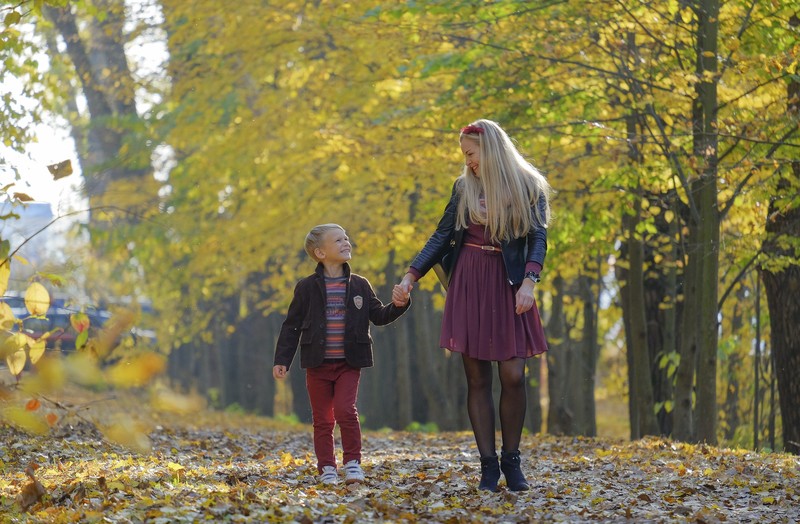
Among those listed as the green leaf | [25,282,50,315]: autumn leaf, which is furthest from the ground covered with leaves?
the green leaf

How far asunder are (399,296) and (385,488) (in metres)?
1.19

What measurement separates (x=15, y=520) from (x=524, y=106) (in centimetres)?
845

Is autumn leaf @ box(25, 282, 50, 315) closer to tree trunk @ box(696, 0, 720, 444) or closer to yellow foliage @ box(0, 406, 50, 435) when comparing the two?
yellow foliage @ box(0, 406, 50, 435)

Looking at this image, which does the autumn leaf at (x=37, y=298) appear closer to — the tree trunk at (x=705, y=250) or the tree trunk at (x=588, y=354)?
the tree trunk at (x=705, y=250)

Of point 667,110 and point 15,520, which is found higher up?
point 667,110

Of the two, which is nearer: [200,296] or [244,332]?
[200,296]

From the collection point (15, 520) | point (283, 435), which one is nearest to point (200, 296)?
point (283, 435)

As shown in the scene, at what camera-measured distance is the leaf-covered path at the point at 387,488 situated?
6031mm

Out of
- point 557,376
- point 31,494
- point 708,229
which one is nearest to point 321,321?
point 31,494

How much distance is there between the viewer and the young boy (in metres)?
7.72

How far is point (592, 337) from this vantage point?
19.4 m

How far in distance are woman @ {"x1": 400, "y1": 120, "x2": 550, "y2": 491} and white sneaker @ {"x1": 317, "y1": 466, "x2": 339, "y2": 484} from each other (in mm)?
1012

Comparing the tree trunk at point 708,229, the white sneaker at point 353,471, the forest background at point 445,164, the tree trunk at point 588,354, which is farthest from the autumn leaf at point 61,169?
the tree trunk at point 588,354

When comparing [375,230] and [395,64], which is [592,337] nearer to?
[375,230]
